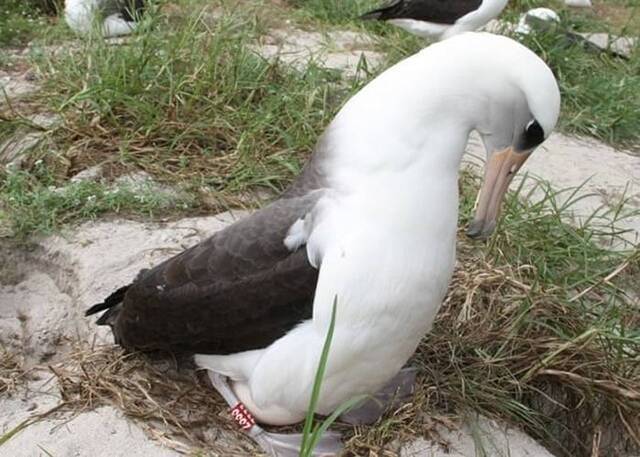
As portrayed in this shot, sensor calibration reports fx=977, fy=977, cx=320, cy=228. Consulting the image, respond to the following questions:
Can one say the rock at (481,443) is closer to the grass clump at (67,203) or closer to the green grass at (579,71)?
the grass clump at (67,203)

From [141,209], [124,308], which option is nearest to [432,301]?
[124,308]

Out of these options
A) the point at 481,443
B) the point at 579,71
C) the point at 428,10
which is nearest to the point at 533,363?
the point at 481,443

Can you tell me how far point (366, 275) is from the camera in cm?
237

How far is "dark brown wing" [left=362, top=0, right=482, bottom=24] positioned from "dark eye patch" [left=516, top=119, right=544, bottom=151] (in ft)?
12.5

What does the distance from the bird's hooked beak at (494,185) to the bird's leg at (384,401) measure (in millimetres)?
615

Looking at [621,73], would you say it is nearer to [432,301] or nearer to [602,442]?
[602,442]

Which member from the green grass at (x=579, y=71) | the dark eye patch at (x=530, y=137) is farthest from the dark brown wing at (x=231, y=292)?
the green grass at (x=579, y=71)

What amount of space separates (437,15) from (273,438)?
12.8ft

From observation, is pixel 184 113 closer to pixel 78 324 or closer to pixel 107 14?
pixel 78 324

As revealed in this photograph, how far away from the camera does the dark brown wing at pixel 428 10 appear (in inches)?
239

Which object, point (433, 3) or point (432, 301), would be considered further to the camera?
point (433, 3)

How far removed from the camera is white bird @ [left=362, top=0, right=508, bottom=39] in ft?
19.9

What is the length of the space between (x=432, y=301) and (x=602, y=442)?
1070mm

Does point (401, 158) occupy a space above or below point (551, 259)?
above
